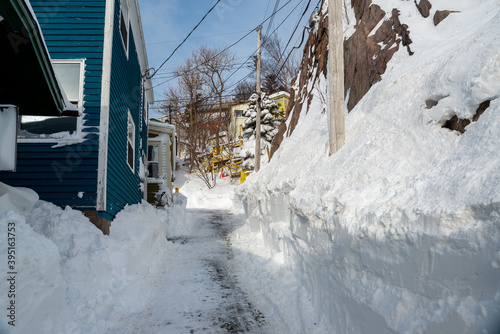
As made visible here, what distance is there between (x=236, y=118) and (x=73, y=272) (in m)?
36.6

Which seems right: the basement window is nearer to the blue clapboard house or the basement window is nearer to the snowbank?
the blue clapboard house

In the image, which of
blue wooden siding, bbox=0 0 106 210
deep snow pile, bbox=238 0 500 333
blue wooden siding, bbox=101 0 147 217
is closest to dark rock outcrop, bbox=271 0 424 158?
deep snow pile, bbox=238 0 500 333

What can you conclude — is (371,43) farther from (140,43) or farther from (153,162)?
(153,162)

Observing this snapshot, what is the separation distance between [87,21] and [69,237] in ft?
15.1

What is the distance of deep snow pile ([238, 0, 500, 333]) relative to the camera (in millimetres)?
2674

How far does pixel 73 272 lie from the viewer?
16.5ft

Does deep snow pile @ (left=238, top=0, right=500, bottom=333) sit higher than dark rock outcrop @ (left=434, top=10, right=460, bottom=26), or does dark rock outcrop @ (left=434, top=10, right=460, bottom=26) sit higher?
dark rock outcrop @ (left=434, top=10, right=460, bottom=26)

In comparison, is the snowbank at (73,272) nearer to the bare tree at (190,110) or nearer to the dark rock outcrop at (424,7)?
the dark rock outcrop at (424,7)

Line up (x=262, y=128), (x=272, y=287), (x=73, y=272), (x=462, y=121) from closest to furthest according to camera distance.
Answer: (x=462, y=121), (x=73, y=272), (x=272, y=287), (x=262, y=128)

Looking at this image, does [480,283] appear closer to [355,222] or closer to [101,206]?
[355,222]

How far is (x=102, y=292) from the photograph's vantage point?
529cm

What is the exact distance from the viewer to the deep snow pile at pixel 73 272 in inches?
138

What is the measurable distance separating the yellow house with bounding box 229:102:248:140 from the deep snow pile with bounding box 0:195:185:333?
108 feet

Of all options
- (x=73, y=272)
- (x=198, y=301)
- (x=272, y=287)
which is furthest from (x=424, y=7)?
(x=73, y=272)
